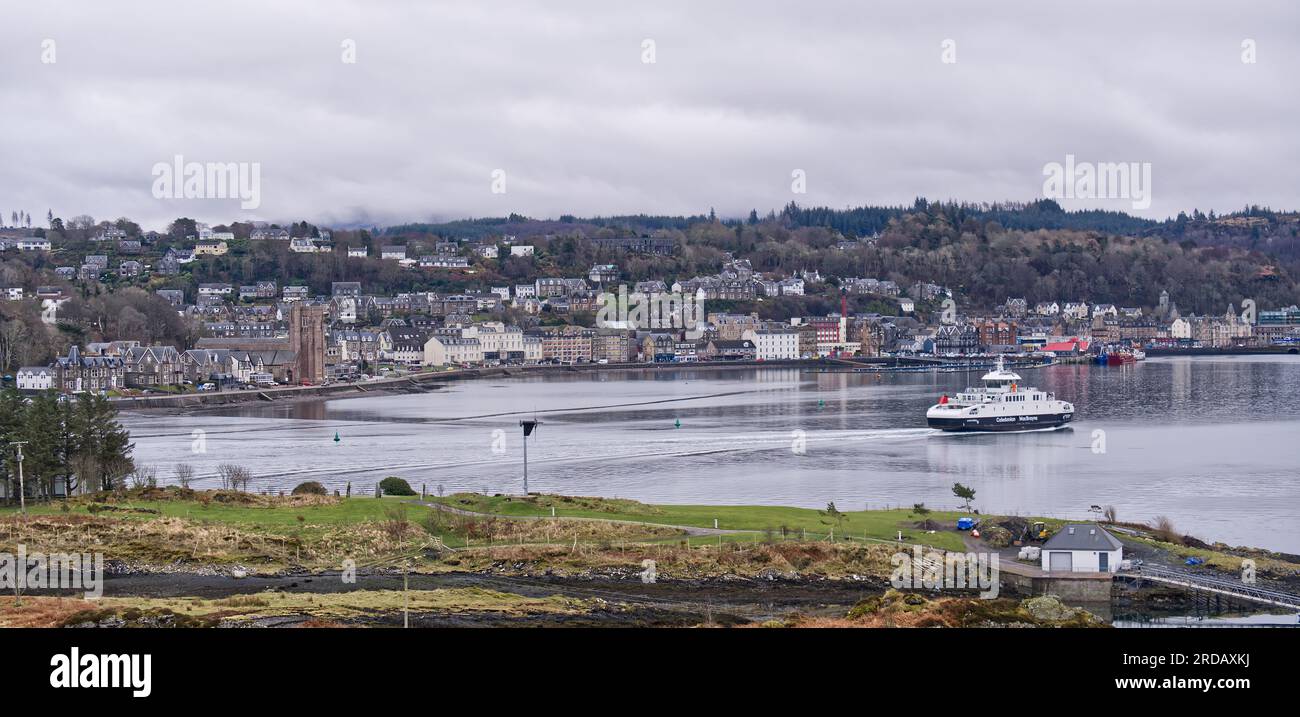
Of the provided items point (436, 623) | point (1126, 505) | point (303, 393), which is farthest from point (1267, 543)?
point (303, 393)

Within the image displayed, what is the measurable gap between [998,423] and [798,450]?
11.1 meters

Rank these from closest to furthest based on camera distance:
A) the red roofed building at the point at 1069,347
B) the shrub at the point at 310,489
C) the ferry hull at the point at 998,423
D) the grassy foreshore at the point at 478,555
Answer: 1. the grassy foreshore at the point at 478,555
2. the shrub at the point at 310,489
3. the ferry hull at the point at 998,423
4. the red roofed building at the point at 1069,347

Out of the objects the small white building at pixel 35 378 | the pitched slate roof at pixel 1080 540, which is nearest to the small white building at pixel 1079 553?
the pitched slate roof at pixel 1080 540

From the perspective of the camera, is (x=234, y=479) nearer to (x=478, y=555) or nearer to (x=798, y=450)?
(x=478, y=555)

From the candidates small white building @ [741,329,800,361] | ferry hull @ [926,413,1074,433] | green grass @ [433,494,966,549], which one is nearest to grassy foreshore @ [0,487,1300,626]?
green grass @ [433,494,966,549]

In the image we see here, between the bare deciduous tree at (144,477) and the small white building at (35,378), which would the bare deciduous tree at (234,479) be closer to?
the bare deciduous tree at (144,477)

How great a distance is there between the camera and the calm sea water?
29.1 meters

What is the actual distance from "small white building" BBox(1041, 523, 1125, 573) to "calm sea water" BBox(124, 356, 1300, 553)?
6081 mm

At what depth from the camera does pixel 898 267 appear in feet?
520

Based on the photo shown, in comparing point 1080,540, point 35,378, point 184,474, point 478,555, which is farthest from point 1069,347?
point 478,555

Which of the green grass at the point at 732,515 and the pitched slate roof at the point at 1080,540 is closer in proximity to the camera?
the pitched slate roof at the point at 1080,540

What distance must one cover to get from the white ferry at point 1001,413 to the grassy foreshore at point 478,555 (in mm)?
20621

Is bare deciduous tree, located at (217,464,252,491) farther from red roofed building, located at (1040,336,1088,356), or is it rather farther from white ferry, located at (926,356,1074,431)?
red roofed building, located at (1040,336,1088,356)

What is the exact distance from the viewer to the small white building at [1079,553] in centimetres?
1827
